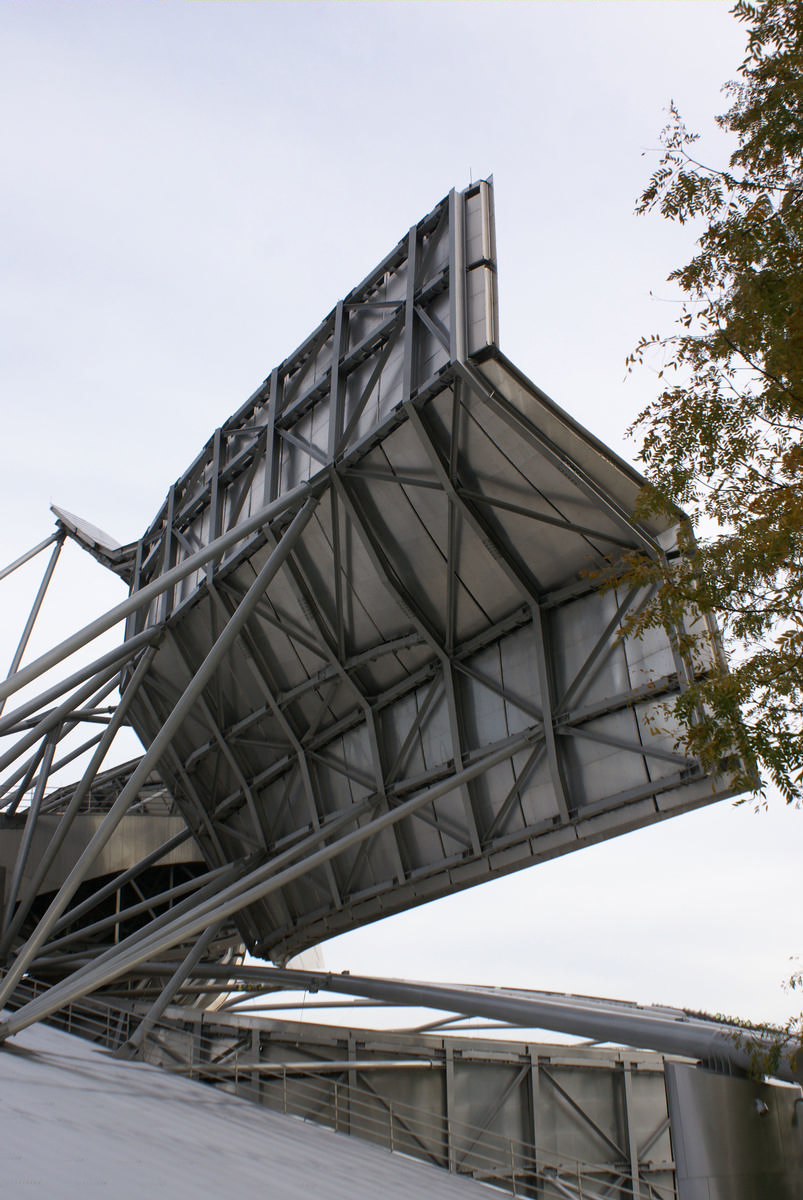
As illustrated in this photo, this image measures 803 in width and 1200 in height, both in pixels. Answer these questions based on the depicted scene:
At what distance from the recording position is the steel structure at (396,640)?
53.9 feet

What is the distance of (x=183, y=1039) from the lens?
973 inches

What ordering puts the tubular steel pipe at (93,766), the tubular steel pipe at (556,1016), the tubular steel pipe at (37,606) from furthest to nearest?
the tubular steel pipe at (37,606)
the tubular steel pipe at (93,766)
the tubular steel pipe at (556,1016)

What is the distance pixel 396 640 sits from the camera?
20.3 metres

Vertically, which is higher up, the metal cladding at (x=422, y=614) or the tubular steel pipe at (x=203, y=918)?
the metal cladding at (x=422, y=614)

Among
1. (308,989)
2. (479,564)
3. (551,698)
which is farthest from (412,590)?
(308,989)

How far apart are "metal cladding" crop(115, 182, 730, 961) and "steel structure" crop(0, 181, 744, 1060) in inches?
2.2

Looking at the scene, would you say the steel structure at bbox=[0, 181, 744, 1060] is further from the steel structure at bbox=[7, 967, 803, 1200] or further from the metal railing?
the metal railing

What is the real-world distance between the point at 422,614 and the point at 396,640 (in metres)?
0.94

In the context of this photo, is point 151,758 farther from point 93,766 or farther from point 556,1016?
point 556,1016

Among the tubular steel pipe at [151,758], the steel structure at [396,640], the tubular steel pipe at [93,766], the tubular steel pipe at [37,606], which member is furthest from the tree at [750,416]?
the tubular steel pipe at [37,606]

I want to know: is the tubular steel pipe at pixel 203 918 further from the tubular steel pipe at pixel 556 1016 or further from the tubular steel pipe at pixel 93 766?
the tubular steel pipe at pixel 93 766

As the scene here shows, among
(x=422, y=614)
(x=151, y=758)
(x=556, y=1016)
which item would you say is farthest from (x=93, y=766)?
(x=556, y=1016)

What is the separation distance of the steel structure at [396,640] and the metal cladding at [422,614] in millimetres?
56

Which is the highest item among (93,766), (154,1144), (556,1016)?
(93,766)
